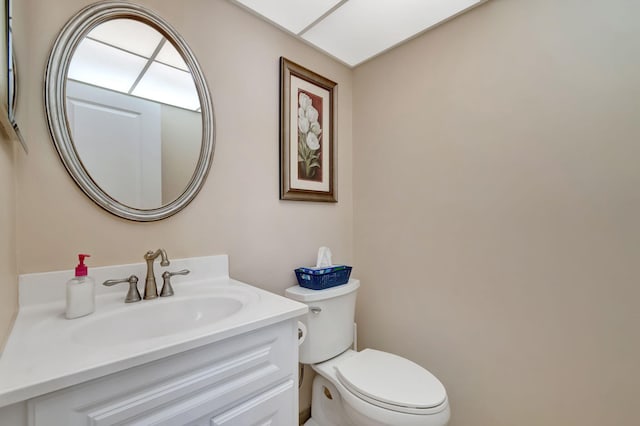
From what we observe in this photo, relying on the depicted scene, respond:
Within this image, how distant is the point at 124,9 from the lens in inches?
38.7

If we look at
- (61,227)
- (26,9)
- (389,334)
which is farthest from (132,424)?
(389,334)

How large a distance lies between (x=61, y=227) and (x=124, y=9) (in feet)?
2.64

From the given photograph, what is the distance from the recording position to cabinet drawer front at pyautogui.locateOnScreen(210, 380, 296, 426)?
69cm

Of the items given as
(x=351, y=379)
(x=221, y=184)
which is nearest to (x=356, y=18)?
(x=221, y=184)

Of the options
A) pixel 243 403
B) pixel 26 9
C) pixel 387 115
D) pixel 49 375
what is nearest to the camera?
pixel 49 375

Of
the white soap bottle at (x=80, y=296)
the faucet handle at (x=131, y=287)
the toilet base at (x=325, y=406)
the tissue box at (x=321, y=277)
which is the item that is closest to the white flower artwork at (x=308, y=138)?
the tissue box at (x=321, y=277)

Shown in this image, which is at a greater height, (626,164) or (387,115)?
(387,115)

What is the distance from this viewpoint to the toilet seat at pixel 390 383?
1.01 metres

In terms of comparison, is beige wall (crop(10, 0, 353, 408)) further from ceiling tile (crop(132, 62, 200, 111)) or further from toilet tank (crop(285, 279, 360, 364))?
toilet tank (crop(285, 279, 360, 364))

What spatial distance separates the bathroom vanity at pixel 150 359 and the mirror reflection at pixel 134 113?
13.3 inches

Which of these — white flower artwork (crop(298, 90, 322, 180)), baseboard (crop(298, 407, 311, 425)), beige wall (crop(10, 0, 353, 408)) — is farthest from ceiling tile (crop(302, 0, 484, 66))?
baseboard (crop(298, 407, 311, 425))

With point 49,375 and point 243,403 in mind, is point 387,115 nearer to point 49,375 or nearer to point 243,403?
point 243,403

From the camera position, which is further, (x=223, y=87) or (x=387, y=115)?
(x=387, y=115)

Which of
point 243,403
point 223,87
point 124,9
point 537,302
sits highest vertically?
point 124,9
